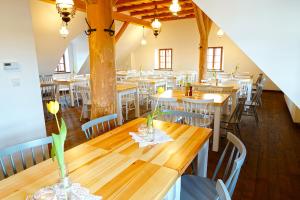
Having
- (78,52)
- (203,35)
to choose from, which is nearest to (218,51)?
(203,35)

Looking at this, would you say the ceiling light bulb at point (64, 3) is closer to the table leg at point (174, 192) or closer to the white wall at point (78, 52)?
the table leg at point (174, 192)

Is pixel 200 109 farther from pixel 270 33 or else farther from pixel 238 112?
pixel 270 33

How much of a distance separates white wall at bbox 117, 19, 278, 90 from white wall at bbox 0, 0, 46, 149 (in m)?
7.59

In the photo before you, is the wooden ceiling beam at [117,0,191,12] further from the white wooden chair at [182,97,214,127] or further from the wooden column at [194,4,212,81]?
the white wooden chair at [182,97,214,127]

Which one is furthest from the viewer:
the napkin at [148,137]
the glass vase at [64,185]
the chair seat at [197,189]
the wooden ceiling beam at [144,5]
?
the wooden ceiling beam at [144,5]

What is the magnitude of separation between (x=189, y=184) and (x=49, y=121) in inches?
154

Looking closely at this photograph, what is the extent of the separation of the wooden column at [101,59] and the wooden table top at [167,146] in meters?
0.53

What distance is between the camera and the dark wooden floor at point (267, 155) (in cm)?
213

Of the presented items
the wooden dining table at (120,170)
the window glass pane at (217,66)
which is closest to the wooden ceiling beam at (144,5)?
the window glass pane at (217,66)

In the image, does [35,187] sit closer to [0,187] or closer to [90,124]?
[0,187]

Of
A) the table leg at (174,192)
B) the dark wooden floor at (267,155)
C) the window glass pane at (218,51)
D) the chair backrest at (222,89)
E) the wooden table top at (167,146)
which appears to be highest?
the window glass pane at (218,51)

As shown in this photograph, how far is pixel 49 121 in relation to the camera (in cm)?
449

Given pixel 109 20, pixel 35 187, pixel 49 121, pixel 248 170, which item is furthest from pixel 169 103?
pixel 49 121

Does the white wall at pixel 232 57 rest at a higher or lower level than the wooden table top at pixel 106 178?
higher
